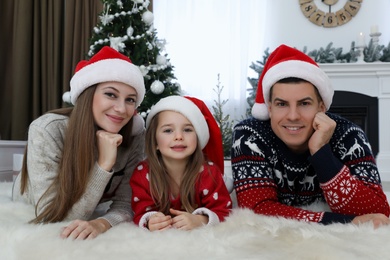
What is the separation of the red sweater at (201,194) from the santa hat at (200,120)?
0.47 feet

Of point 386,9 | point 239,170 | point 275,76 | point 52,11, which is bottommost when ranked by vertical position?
point 239,170

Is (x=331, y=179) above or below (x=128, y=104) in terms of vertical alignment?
below

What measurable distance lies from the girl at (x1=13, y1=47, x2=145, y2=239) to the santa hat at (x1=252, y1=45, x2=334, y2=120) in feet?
1.55

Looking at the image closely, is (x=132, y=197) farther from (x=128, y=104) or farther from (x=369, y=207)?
(x=369, y=207)

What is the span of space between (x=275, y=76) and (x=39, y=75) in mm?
3524

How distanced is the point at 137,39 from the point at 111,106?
171 centimetres

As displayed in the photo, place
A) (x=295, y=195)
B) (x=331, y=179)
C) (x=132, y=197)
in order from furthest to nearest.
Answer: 1. (x=295, y=195)
2. (x=132, y=197)
3. (x=331, y=179)

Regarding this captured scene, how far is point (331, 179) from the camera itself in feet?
→ 4.09

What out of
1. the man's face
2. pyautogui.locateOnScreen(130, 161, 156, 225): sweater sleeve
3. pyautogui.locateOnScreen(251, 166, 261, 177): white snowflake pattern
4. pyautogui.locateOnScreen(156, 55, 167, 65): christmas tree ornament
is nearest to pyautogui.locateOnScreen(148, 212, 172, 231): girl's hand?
pyautogui.locateOnScreen(130, 161, 156, 225): sweater sleeve

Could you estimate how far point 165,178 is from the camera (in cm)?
137

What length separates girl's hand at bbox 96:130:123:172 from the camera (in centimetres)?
127

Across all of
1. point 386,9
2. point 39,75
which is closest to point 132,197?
point 39,75

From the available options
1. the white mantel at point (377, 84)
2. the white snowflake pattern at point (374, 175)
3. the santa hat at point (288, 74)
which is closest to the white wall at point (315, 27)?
the white mantel at point (377, 84)

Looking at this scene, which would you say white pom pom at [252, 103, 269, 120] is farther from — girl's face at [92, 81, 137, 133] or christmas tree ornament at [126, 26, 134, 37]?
christmas tree ornament at [126, 26, 134, 37]
